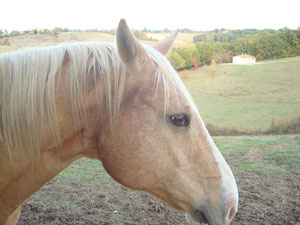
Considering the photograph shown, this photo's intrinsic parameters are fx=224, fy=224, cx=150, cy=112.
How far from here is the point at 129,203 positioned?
3766 millimetres

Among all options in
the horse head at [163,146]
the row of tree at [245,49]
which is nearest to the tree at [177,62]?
the row of tree at [245,49]

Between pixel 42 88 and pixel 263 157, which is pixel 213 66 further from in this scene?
pixel 42 88

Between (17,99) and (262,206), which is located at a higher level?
(17,99)

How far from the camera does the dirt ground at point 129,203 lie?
3287mm

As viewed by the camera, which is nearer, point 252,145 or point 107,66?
point 107,66

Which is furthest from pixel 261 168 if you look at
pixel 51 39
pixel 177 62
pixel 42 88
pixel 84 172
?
pixel 177 62

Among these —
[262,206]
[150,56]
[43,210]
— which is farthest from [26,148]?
[262,206]

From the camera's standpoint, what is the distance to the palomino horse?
1344mm

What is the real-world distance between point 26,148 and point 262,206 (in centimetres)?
373

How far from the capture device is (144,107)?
4.59 feet

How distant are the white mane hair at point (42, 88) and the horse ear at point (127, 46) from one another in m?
0.07

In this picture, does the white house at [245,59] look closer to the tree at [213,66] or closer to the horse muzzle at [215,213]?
the tree at [213,66]

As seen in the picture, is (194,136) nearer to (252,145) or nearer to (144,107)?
(144,107)

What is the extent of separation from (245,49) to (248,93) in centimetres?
335
